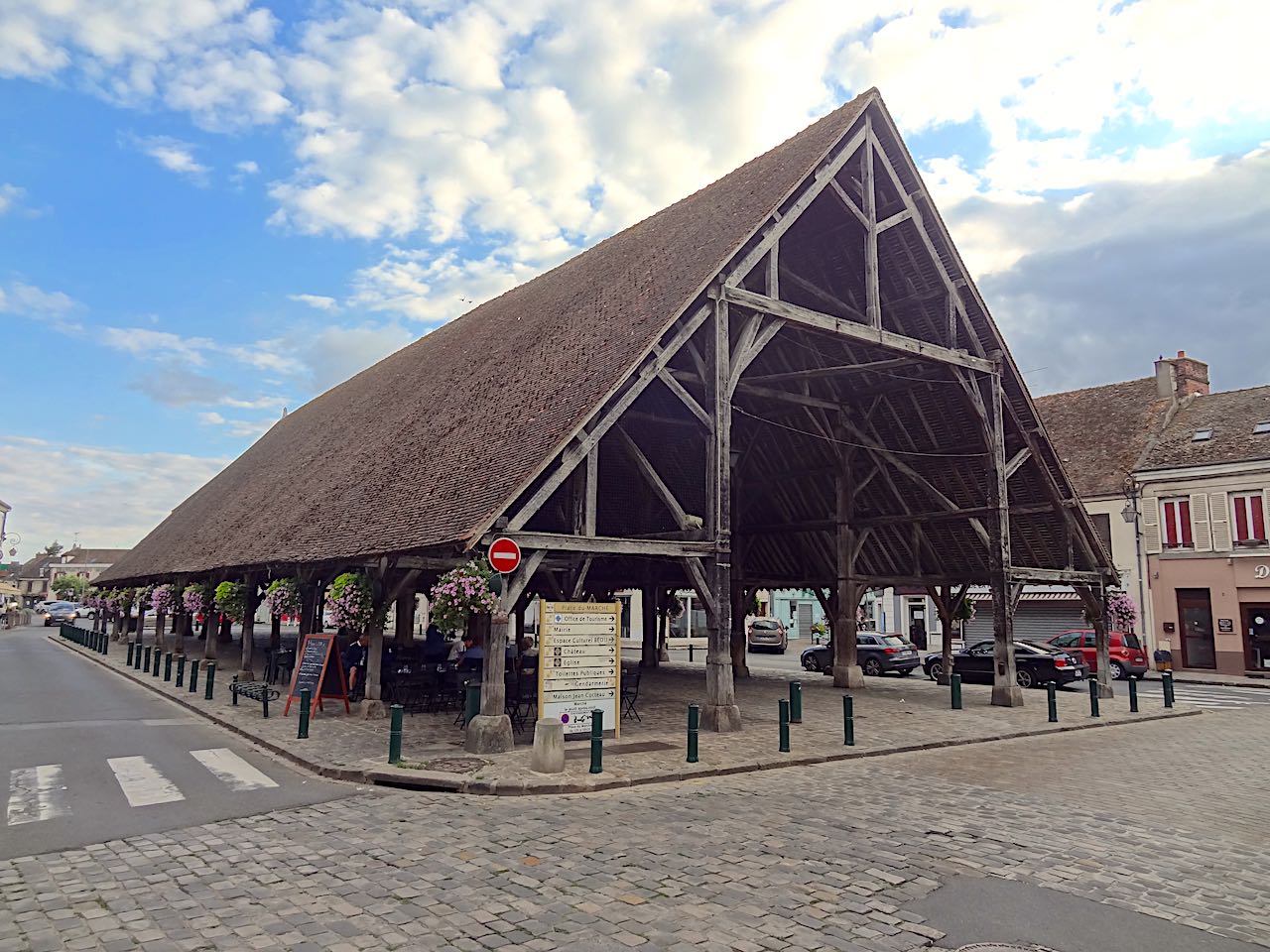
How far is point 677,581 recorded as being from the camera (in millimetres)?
24375

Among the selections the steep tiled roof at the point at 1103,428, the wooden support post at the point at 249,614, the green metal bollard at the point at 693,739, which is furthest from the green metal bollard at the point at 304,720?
the steep tiled roof at the point at 1103,428

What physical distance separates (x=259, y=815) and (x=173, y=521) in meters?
30.6

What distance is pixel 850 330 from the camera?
1509 cm

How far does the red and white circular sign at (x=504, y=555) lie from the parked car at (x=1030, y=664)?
52.7 feet

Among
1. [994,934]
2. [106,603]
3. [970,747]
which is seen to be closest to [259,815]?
[994,934]

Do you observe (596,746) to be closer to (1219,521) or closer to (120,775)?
(120,775)

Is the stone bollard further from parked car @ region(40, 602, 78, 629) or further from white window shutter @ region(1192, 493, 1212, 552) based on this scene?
parked car @ region(40, 602, 78, 629)

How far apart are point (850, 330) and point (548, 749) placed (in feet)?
30.1

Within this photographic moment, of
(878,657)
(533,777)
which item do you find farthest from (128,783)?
(878,657)

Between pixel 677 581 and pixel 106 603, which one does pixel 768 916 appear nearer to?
pixel 677 581

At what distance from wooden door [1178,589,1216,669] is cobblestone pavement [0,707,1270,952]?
21.5 metres

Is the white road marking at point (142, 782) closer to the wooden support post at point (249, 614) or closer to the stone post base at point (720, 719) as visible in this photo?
the stone post base at point (720, 719)

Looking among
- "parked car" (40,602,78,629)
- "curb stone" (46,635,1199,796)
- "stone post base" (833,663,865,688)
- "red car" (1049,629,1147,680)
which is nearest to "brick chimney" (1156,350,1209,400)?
"red car" (1049,629,1147,680)

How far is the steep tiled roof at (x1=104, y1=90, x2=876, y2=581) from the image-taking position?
1226 cm
